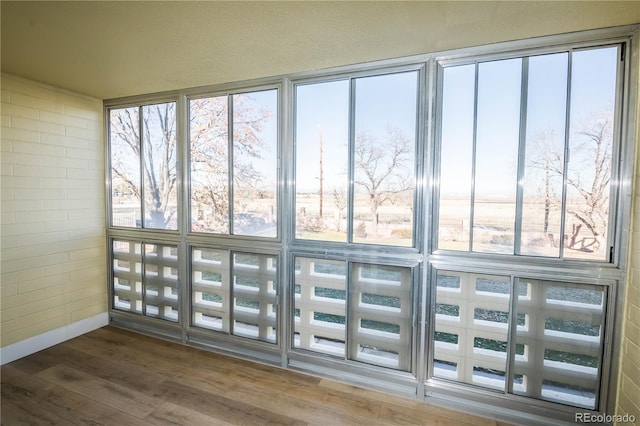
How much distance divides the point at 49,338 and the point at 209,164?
2431 mm

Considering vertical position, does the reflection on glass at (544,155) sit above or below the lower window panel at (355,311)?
above

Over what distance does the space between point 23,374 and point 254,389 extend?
6.73 ft

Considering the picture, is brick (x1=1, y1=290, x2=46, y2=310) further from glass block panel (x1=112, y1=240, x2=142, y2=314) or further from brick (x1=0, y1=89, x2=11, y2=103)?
brick (x1=0, y1=89, x2=11, y2=103)

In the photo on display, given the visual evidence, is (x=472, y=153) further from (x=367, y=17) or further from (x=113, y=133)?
(x=113, y=133)

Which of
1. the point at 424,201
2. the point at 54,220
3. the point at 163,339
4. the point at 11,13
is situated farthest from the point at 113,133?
the point at 424,201

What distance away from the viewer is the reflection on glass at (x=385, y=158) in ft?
7.61

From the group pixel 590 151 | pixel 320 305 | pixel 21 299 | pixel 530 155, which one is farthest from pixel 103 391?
pixel 590 151

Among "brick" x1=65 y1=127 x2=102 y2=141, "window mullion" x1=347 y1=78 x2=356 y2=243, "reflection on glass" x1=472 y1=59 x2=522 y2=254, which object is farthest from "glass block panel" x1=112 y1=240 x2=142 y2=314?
"reflection on glass" x1=472 y1=59 x2=522 y2=254

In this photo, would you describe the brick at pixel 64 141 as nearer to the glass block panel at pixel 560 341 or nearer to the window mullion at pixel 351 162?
the window mullion at pixel 351 162

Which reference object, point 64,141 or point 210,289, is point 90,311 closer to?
point 210,289

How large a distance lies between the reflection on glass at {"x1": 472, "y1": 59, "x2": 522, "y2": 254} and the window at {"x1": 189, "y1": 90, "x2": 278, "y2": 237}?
5.57 ft

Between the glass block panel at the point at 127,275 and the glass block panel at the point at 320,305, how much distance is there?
2.03 m

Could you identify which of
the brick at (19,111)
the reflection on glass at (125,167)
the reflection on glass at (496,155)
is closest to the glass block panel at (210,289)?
the reflection on glass at (125,167)

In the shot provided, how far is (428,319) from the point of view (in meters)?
2.30
